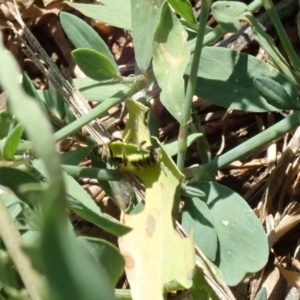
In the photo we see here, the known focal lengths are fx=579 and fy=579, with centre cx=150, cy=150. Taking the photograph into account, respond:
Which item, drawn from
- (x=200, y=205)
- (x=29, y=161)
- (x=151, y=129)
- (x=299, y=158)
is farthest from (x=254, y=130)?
(x=29, y=161)

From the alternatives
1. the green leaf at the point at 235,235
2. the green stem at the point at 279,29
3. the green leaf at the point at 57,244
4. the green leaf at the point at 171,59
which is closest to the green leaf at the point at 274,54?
the green stem at the point at 279,29

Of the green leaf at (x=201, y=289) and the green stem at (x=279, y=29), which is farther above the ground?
the green stem at (x=279, y=29)

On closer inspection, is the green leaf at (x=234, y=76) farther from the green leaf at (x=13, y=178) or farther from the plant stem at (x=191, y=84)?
the green leaf at (x=13, y=178)

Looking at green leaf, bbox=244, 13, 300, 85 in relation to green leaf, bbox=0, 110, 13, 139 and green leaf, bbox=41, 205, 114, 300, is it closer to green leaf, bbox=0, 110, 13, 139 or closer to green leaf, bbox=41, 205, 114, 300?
green leaf, bbox=0, 110, 13, 139

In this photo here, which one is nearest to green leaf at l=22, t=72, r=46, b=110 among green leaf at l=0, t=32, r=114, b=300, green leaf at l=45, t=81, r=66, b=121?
green leaf at l=45, t=81, r=66, b=121

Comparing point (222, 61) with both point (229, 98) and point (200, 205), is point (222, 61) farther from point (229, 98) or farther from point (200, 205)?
point (200, 205)
